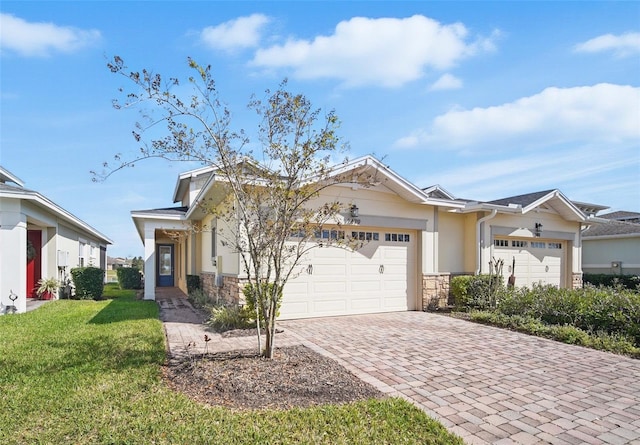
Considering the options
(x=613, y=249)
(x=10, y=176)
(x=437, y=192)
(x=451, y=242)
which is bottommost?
(x=613, y=249)

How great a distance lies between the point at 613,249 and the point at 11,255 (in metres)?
25.1

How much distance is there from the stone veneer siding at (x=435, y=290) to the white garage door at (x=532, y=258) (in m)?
2.29

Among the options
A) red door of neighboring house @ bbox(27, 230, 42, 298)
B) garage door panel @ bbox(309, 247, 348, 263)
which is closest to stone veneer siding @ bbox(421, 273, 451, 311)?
garage door panel @ bbox(309, 247, 348, 263)

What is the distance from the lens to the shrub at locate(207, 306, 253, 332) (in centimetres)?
793

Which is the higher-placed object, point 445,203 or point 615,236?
point 445,203

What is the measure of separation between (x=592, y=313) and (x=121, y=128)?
31.4ft

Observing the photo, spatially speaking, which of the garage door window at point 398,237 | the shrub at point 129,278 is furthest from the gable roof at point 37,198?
the garage door window at point 398,237

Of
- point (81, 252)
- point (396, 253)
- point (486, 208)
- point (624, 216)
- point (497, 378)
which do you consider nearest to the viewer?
point (497, 378)

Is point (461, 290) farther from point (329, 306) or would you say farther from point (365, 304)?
point (329, 306)

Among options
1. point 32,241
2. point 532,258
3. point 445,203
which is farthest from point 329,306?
point 32,241

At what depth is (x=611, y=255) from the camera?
1938 centimetres

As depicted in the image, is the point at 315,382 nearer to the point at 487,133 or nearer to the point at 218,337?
the point at 218,337

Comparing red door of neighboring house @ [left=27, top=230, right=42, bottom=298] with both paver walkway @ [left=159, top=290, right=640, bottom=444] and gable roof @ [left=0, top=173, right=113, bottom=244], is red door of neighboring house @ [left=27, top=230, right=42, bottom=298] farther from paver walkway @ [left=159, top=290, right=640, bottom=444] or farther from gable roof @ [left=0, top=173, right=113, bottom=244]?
paver walkway @ [left=159, top=290, right=640, bottom=444]

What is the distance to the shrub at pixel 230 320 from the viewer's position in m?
7.93
